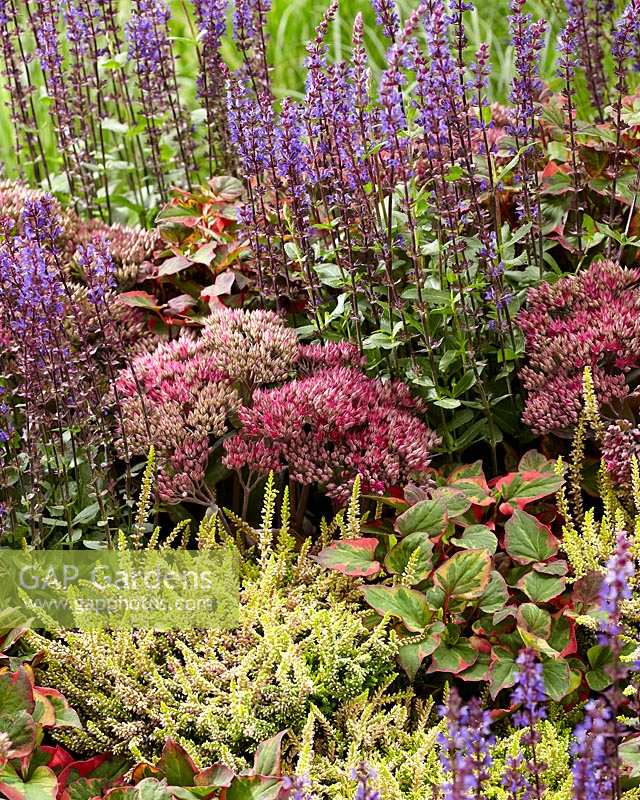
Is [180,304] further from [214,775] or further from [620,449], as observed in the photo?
[214,775]

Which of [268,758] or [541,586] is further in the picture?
[541,586]

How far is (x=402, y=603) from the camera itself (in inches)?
88.7

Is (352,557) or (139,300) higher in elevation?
(139,300)

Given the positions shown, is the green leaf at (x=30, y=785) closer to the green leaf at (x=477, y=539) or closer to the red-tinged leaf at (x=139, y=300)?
the green leaf at (x=477, y=539)

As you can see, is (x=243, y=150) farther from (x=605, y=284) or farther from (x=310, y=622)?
(x=310, y=622)

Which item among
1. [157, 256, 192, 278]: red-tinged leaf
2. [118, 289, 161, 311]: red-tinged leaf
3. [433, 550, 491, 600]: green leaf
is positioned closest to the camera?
[433, 550, 491, 600]: green leaf

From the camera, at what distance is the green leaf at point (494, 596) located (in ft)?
7.44

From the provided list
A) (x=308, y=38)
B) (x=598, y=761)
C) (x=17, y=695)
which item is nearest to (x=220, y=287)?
(x=17, y=695)

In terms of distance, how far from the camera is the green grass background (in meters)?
6.57

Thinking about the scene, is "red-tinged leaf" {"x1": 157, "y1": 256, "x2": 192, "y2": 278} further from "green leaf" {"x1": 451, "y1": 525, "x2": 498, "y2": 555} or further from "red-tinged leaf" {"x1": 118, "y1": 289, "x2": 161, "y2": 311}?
"green leaf" {"x1": 451, "y1": 525, "x2": 498, "y2": 555}

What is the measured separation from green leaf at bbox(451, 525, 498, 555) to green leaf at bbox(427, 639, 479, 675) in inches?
8.6

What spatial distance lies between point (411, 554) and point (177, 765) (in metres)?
0.70

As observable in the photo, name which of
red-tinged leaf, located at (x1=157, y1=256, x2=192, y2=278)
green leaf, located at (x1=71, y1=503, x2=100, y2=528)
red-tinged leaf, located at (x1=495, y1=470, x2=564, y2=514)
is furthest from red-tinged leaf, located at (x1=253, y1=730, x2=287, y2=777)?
red-tinged leaf, located at (x1=157, y1=256, x2=192, y2=278)

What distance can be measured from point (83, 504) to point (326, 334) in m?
0.82
